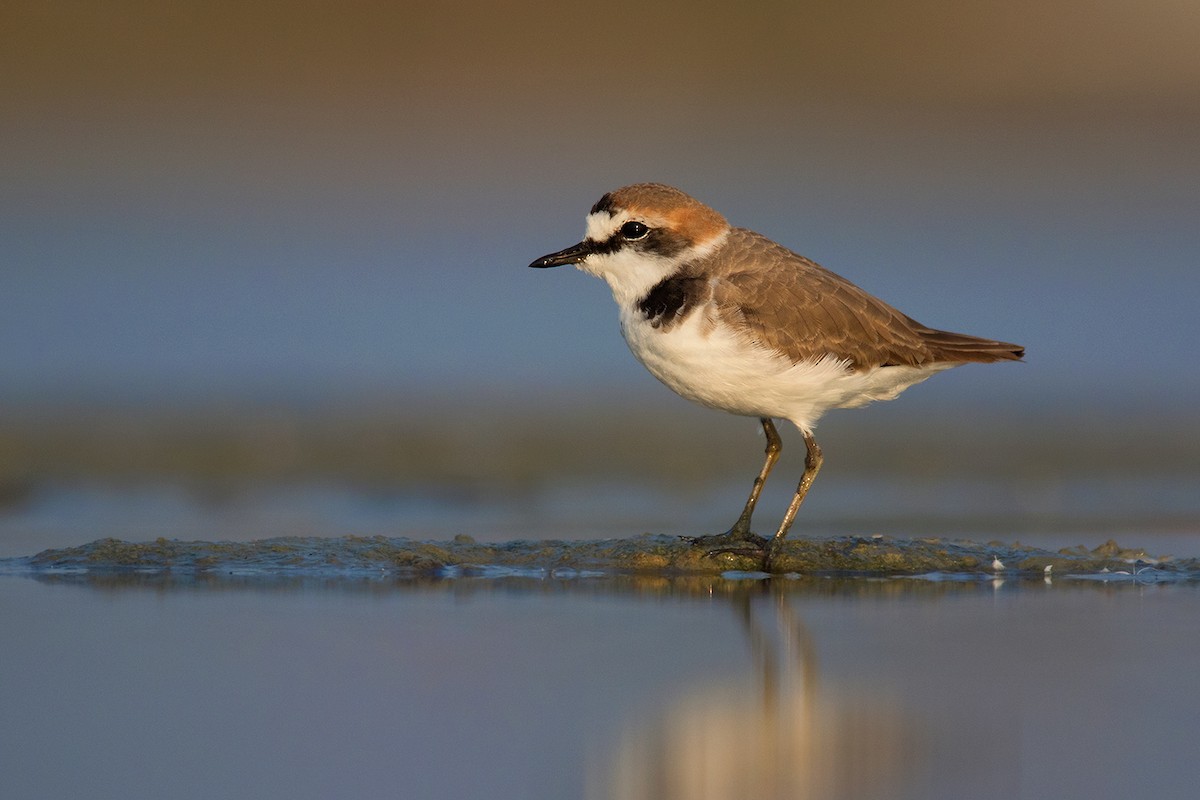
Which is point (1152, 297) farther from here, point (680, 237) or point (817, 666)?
point (817, 666)

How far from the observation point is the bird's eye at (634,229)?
7317mm

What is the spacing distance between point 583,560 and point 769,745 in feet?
8.24

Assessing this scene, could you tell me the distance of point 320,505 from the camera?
29.2 ft

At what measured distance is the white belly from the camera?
6.96 metres

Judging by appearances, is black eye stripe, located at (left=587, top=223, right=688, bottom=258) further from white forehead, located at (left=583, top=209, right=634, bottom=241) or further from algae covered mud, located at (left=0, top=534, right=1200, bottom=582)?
algae covered mud, located at (left=0, top=534, right=1200, bottom=582)

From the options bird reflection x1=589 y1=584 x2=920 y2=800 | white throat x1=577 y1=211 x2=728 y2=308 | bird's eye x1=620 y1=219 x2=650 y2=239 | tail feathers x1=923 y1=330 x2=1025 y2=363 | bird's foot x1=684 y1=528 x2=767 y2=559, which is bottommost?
bird reflection x1=589 y1=584 x2=920 y2=800

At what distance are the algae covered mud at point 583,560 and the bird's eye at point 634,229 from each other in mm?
1363

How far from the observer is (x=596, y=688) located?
5.17 m

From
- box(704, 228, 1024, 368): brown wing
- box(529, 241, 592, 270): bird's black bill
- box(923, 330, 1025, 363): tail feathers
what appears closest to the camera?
box(704, 228, 1024, 368): brown wing

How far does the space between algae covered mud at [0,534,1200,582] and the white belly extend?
65 centimetres

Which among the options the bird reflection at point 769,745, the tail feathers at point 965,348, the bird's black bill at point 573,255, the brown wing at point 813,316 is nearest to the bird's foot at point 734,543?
the brown wing at point 813,316

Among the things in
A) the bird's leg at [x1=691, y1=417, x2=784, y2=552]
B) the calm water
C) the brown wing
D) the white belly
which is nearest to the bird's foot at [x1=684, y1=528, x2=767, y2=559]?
the bird's leg at [x1=691, y1=417, x2=784, y2=552]

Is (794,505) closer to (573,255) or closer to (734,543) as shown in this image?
(734,543)

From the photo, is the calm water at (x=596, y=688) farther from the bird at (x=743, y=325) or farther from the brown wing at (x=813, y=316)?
the brown wing at (x=813, y=316)
